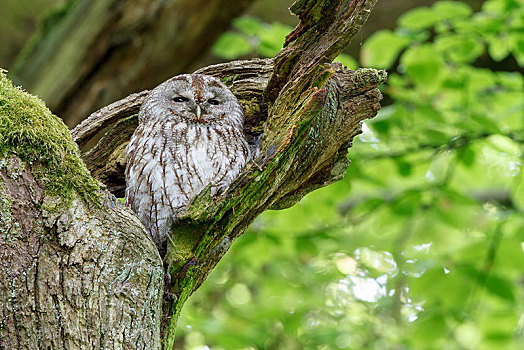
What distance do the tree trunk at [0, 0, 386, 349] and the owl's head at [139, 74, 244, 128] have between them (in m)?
0.29

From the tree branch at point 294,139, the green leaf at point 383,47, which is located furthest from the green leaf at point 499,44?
the tree branch at point 294,139

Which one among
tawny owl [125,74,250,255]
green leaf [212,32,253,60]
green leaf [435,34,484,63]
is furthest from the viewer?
green leaf [212,32,253,60]

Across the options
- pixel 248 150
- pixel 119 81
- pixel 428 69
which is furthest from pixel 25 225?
pixel 428 69

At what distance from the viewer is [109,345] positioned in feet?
4.97

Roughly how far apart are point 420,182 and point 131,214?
3515mm

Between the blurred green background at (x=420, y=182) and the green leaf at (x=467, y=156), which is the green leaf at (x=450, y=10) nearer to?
the blurred green background at (x=420, y=182)

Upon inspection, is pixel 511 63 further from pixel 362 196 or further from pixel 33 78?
pixel 33 78

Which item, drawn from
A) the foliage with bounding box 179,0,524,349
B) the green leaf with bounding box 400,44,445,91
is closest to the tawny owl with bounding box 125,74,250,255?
the foliage with bounding box 179,0,524,349

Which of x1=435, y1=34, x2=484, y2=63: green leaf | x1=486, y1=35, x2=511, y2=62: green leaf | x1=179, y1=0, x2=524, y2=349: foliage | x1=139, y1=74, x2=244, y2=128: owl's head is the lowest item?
x1=179, y1=0, x2=524, y2=349: foliage

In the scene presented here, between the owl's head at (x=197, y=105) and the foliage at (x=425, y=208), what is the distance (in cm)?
104

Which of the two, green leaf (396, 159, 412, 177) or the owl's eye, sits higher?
the owl's eye

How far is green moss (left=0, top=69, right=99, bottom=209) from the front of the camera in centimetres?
158

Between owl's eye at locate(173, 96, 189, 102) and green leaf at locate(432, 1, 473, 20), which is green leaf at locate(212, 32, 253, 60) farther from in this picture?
green leaf at locate(432, 1, 473, 20)

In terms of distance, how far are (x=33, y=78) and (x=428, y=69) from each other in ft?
8.32
